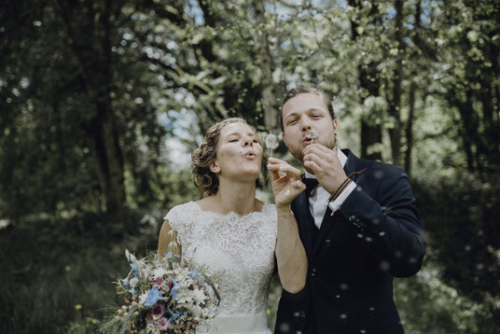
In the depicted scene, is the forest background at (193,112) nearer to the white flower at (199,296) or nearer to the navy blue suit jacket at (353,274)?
the white flower at (199,296)

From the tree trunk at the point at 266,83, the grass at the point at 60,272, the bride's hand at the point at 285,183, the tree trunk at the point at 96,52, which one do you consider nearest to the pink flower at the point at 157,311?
the bride's hand at the point at 285,183

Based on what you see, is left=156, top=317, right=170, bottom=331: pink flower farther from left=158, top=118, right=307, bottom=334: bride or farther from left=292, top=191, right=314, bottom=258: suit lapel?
left=292, top=191, right=314, bottom=258: suit lapel

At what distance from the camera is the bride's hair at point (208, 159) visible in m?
2.84

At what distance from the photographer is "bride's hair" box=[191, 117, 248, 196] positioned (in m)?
2.84

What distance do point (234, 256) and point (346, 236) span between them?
0.85 meters

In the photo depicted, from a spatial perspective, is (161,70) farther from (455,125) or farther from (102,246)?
(455,125)

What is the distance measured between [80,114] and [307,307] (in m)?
6.90

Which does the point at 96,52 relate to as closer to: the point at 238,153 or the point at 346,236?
the point at 238,153

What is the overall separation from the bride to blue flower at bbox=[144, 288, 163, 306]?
67cm

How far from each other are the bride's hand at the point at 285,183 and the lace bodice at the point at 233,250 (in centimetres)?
60

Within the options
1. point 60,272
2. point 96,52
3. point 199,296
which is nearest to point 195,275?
point 199,296

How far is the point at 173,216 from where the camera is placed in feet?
9.05

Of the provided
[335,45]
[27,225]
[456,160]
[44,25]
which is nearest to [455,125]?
[456,160]

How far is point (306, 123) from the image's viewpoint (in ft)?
7.52
